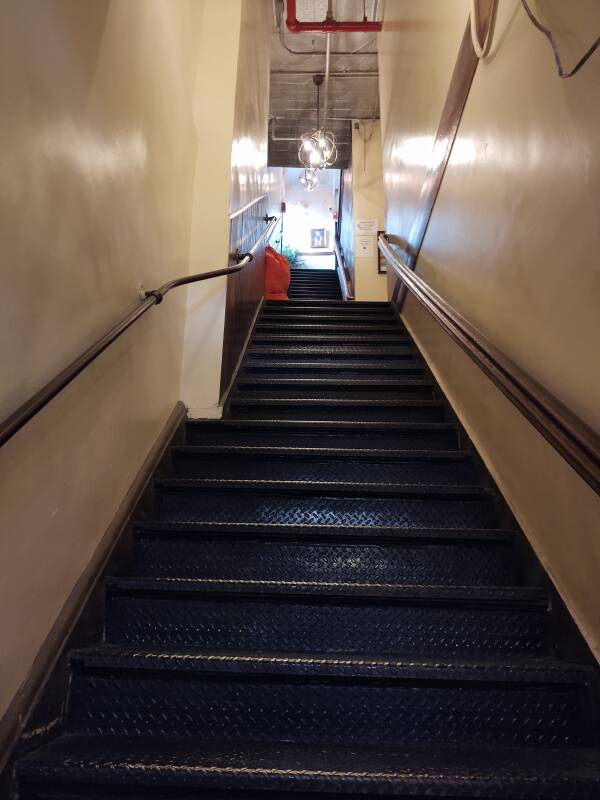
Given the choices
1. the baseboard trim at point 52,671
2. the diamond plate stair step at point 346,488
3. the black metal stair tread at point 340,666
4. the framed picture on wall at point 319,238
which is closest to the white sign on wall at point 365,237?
the framed picture on wall at point 319,238

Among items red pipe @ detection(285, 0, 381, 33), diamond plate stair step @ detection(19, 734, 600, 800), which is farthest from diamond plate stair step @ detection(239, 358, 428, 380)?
red pipe @ detection(285, 0, 381, 33)

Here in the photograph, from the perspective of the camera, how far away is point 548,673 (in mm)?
1268

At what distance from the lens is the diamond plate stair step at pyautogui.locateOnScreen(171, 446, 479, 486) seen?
223 centimetres

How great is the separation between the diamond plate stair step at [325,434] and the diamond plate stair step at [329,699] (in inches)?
49.1

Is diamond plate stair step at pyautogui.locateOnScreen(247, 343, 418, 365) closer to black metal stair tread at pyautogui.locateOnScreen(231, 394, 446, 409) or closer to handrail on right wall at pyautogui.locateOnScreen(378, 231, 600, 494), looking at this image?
black metal stair tread at pyautogui.locateOnScreen(231, 394, 446, 409)

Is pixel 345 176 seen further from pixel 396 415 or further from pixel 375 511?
pixel 375 511

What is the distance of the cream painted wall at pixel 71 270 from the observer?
116cm

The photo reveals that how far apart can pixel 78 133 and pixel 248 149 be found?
2.59 m

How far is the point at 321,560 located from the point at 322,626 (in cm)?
27

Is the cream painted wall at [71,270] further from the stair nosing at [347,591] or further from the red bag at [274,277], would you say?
the red bag at [274,277]

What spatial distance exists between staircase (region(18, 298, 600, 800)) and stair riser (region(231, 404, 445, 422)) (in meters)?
0.44

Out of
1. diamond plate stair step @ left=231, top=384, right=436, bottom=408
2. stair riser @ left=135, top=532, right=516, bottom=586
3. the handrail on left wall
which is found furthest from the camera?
diamond plate stair step @ left=231, top=384, right=436, bottom=408

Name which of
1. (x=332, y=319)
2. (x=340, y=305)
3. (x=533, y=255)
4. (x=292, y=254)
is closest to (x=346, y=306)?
(x=340, y=305)

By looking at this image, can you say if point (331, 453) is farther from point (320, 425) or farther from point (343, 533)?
point (343, 533)
